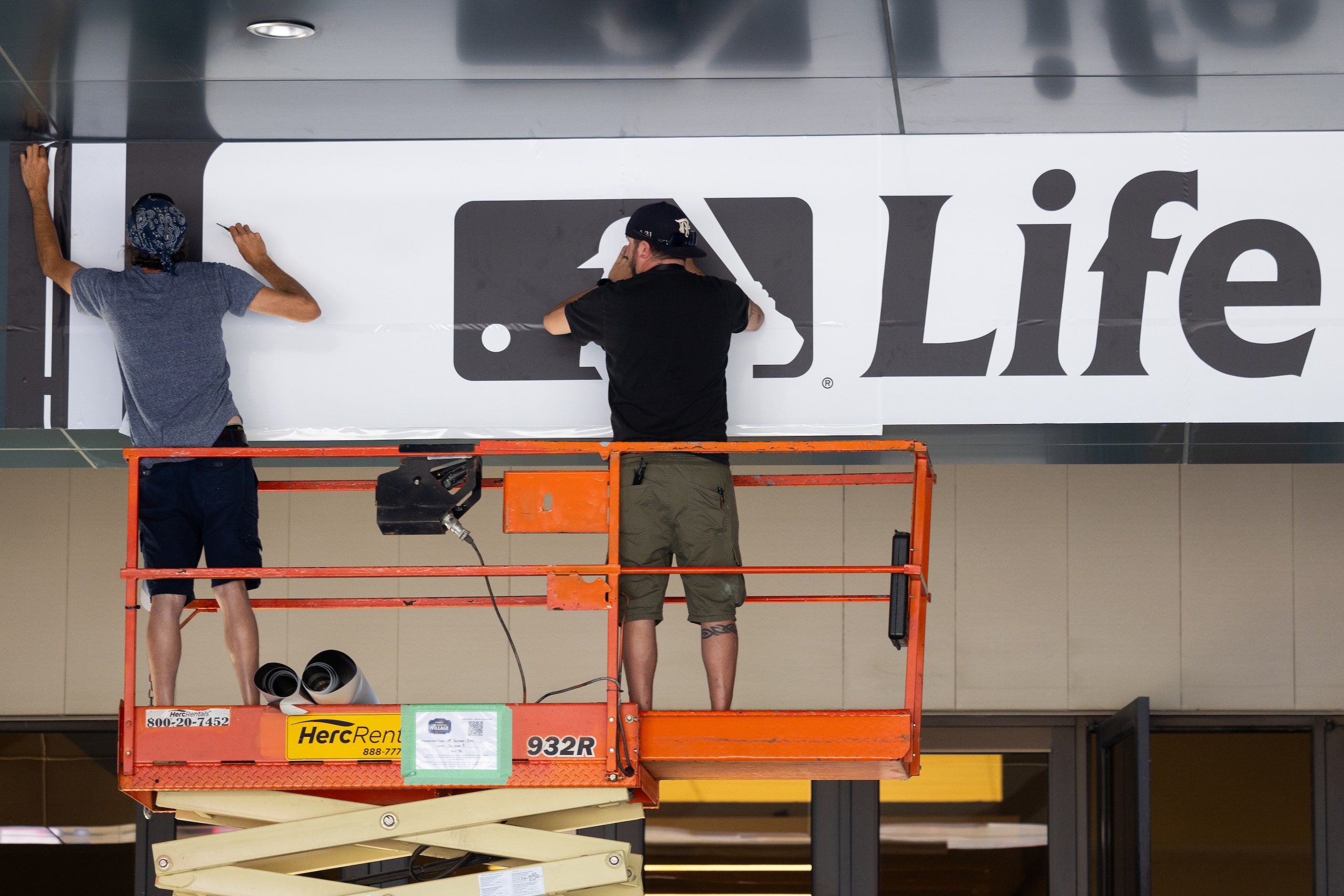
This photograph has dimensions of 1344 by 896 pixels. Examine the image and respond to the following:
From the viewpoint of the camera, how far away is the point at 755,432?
6504 millimetres

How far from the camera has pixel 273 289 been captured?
638 centimetres

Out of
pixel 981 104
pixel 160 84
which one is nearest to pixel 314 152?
pixel 160 84

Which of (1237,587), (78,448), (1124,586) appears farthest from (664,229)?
(1237,587)

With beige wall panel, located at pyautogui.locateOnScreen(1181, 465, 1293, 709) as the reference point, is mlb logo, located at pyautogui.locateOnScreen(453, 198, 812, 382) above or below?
above

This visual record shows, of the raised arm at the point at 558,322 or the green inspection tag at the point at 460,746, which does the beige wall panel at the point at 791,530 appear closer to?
the raised arm at the point at 558,322

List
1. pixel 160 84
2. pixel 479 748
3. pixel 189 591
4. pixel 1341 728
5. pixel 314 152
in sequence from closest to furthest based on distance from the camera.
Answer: pixel 479 748, pixel 189 591, pixel 160 84, pixel 314 152, pixel 1341 728

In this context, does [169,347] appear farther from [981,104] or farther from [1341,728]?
[1341,728]

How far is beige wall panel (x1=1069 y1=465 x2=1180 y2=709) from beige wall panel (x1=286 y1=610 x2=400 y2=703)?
4.12 meters

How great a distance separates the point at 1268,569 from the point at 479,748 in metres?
5.80

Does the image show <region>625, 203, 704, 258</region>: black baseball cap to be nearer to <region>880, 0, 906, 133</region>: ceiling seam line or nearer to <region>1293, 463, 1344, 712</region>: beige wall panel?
<region>880, 0, 906, 133</region>: ceiling seam line

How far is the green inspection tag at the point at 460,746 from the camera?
4988mm

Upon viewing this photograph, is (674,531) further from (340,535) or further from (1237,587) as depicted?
(1237,587)

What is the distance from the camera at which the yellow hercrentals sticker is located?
5.02 metres

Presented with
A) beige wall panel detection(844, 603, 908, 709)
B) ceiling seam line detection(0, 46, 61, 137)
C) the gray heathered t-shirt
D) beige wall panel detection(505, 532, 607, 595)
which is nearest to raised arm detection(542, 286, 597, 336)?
the gray heathered t-shirt
